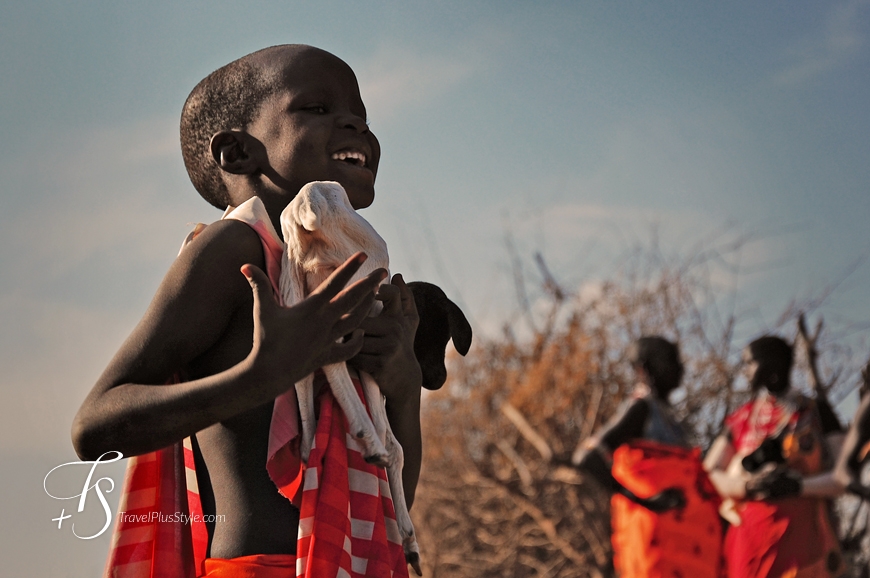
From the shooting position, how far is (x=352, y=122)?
65.4 inches

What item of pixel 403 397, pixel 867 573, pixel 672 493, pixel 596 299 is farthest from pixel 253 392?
pixel 596 299

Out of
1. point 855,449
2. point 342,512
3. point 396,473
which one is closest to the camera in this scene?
point 342,512

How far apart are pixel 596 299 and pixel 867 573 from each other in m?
2.89

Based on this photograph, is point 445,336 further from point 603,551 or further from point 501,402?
point 501,402

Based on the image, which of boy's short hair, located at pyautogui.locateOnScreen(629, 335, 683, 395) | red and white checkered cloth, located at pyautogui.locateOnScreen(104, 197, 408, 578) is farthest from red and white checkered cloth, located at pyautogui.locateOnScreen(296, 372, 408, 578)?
boy's short hair, located at pyautogui.locateOnScreen(629, 335, 683, 395)

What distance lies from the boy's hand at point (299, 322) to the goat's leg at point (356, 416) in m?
0.18

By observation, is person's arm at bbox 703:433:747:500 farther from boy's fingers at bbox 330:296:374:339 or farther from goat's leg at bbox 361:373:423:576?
boy's fingers at bbox 330:296:374:339

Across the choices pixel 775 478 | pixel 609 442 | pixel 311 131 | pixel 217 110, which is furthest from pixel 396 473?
pixel 609 442

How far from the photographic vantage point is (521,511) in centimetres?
828

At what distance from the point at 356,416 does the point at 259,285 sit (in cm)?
29

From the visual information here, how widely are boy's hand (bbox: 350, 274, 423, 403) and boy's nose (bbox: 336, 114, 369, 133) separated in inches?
11.1

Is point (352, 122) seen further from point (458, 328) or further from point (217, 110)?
point (458, 328)

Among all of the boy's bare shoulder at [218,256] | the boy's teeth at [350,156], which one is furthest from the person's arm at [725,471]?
the boy's bare shoulder at [218,256]

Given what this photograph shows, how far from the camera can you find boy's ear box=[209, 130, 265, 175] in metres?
1.66
